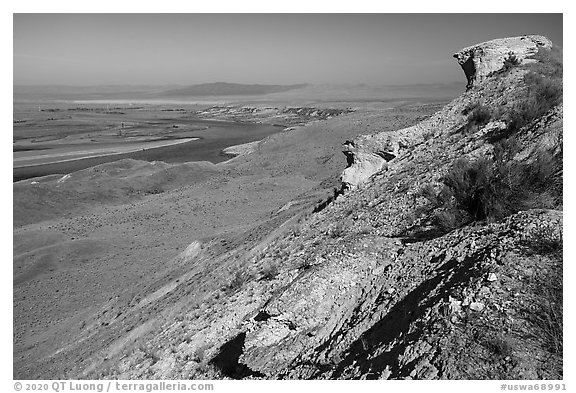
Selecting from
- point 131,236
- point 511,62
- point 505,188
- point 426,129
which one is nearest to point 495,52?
point 511,62

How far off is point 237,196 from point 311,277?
1980 centimetres

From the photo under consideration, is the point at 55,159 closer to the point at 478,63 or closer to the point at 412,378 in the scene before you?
the point at 478,63

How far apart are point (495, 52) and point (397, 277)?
1029 centimetres

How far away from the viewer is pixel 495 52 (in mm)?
12508

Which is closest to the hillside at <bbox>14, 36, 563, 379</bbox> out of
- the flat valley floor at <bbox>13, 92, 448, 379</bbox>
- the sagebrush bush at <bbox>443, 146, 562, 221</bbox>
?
the sagebrush bush at <bbox>443, 146, 562, 221</bbox>

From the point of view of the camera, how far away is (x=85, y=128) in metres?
81.4

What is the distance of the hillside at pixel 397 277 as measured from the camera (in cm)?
404

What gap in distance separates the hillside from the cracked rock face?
0.17 feet

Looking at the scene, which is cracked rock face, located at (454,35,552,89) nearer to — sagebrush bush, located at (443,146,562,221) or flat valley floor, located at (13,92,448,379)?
flat valley floor, located at (13,92,448,379)

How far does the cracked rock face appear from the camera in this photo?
1230 cm

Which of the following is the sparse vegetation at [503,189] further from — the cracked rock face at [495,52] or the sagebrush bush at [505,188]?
the cracked rock face at [495,52]

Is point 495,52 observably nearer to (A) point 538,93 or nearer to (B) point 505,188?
(A) point 538,93

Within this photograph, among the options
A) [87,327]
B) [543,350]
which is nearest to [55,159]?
[87,327]

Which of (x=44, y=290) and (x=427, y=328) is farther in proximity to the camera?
(x=44, y=290)
